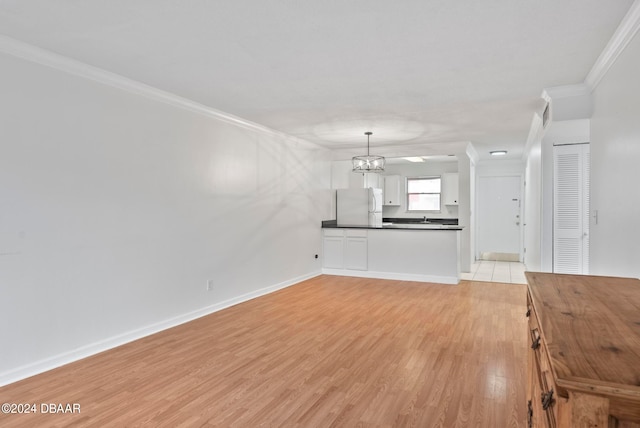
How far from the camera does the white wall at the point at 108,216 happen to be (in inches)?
115

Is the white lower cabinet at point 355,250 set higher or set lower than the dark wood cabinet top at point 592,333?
lower

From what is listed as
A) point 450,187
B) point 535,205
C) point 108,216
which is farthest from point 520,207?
point 108,216

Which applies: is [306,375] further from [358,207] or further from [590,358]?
[358,207]

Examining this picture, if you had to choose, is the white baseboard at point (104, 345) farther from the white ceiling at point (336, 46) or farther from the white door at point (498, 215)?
the white door at point (498, 215)

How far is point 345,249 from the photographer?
7.44 m

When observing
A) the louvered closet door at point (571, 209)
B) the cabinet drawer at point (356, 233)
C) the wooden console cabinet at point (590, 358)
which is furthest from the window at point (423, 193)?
the wooden console cabinet at point (590, 358)

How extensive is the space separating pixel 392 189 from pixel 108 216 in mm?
7972

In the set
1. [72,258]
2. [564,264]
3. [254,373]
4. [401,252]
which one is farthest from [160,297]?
[564,264]

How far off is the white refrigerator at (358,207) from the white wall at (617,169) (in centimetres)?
448

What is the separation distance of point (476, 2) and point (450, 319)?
331cm

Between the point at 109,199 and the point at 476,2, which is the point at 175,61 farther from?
the point at 476,2

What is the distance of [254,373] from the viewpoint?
300 centimetres

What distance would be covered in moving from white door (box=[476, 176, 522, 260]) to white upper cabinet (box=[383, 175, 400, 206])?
1999 mm

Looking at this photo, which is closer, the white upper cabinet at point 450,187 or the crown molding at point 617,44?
the crown molding at point 617,44
